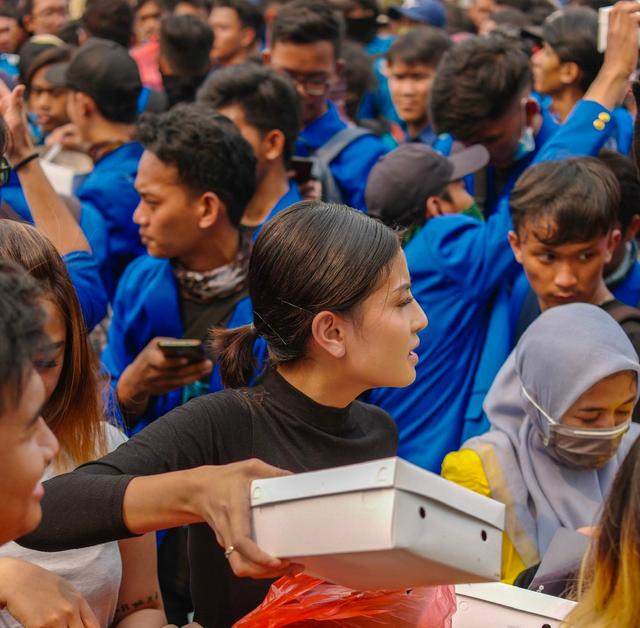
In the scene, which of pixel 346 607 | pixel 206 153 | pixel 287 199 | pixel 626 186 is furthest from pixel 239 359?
pixel 626 186

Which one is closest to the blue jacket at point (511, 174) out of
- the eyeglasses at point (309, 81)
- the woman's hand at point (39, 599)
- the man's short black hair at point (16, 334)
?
the eyeglasses at point (309, 81)

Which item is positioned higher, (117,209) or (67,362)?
(67,362)

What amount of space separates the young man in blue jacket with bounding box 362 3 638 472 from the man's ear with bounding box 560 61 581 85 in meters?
1.16

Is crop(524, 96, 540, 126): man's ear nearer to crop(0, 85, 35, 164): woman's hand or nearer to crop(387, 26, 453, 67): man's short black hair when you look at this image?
crop(387, 26, 453, 67): man's short black hair

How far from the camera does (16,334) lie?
1.41m

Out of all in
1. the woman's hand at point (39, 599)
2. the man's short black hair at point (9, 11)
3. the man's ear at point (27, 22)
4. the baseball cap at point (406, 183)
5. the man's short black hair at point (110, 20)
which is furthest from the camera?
the man's ear at point (27, 22)

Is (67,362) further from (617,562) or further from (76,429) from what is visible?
(617,562)

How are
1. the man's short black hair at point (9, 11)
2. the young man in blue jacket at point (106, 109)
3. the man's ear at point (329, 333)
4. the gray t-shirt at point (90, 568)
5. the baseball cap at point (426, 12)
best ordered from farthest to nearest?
the man's short black hair at point (9, 11) → the baseball cap at point (426, 12) → the young man in blue jacket at point (106, 109) → the man's ear at point (329, 333) → the gray t-shirt at point (90, 568)

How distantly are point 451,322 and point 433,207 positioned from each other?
460 mm

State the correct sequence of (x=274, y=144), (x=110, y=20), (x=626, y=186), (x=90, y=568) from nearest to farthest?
(x=90, y=568) → (x=626, y=186) → (x=274, y=144) → (x=110, y=20)

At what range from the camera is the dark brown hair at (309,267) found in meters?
2.12

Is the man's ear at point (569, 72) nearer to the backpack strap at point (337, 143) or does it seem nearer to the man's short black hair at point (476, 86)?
the man's short black hair at point (476, 86)

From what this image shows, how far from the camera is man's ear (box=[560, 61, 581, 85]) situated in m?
4.72

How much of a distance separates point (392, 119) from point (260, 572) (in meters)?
6.23
